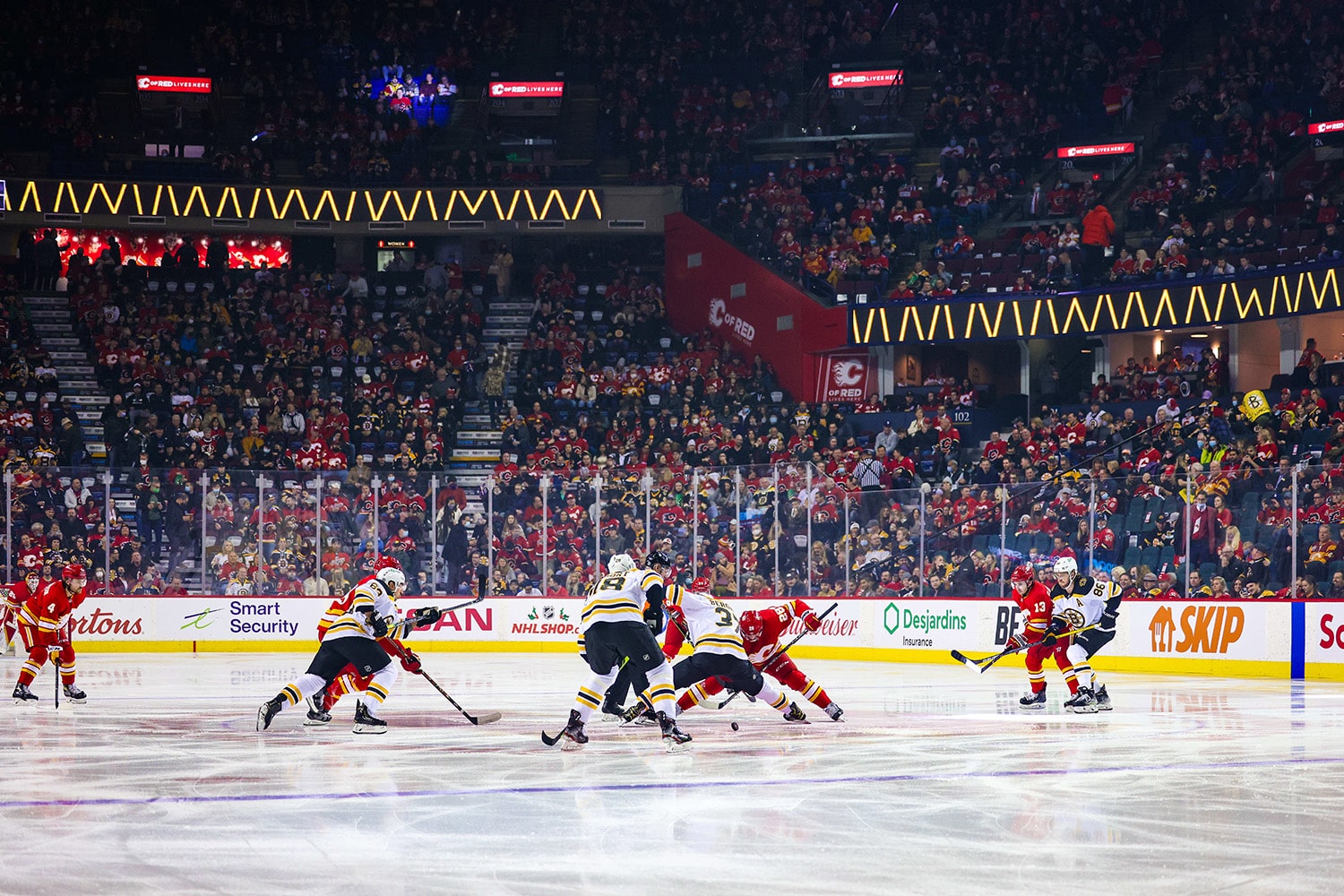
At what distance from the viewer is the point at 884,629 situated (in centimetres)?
2234

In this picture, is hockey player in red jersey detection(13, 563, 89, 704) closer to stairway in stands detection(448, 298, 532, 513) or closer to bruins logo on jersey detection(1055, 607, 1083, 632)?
stairway in stands detection(448, 298, 532, 513)

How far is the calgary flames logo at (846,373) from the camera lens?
31.5 meters

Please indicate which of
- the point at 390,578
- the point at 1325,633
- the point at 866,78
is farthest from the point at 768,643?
the point at 866,78

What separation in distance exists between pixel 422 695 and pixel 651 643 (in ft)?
19.0

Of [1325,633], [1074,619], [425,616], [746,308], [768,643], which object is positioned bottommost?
[1325,633]

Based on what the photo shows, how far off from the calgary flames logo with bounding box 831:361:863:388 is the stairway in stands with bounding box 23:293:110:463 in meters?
13.9

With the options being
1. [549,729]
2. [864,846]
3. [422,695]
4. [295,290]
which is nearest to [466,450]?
[295,290]

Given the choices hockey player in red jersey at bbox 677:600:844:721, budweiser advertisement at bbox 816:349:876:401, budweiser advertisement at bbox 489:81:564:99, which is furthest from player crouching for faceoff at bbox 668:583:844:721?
budweiser advertisement at bbox 489:81:564:99

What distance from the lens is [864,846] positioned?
7.18 meters

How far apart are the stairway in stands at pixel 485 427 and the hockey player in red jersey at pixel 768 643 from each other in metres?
11.6

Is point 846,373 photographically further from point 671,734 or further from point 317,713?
point 671,734

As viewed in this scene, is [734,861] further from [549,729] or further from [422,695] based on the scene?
[422,695]

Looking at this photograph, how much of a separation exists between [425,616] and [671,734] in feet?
7.95

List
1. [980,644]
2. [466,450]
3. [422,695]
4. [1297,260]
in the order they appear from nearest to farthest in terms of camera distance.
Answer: [422,695], [980,644], [1297,260], [466,450]
